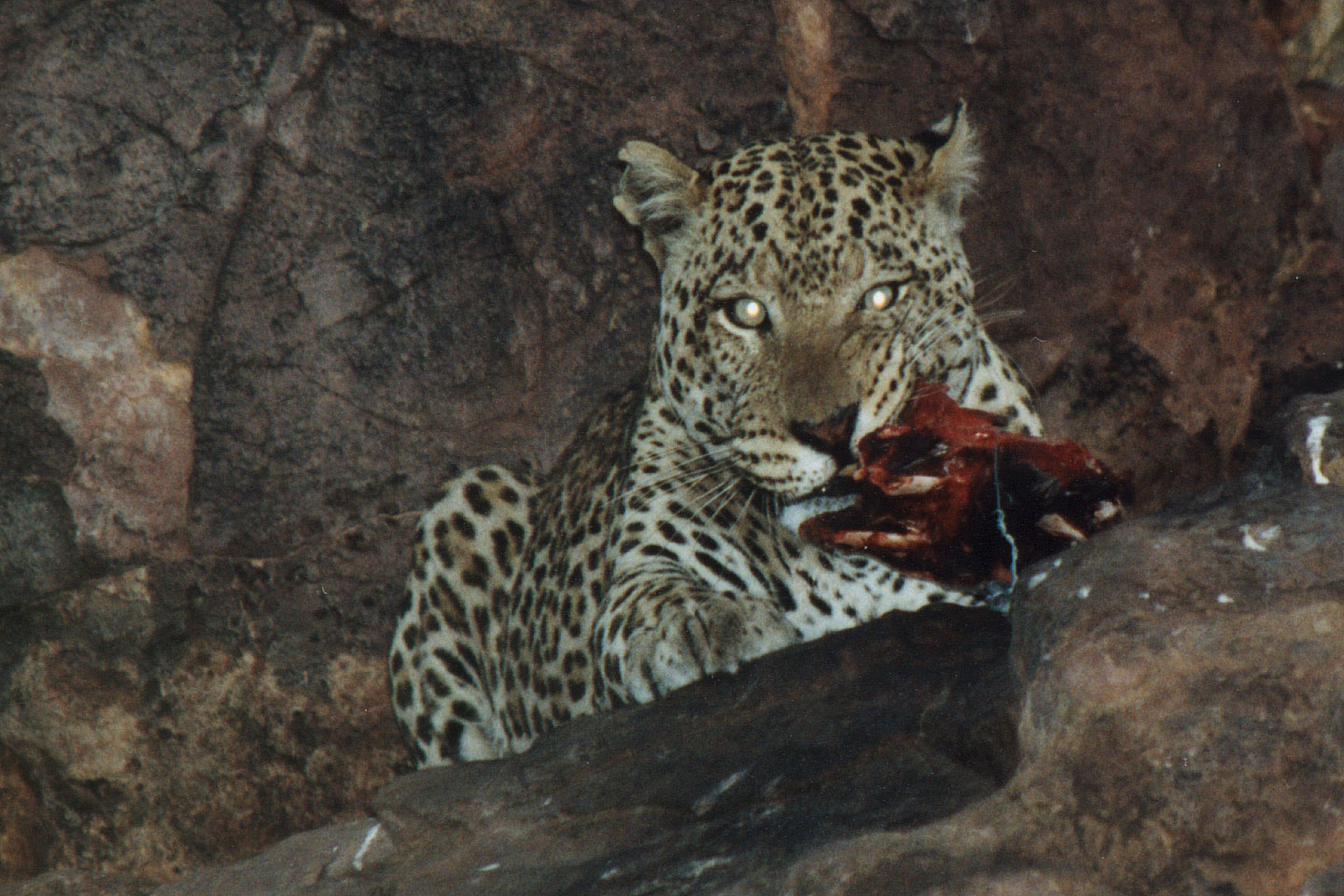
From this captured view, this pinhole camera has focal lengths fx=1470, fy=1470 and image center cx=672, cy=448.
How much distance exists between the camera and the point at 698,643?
4.51 m

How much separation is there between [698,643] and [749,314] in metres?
1.35

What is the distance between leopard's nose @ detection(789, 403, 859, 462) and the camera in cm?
474

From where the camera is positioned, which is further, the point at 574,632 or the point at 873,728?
the point at 574,632

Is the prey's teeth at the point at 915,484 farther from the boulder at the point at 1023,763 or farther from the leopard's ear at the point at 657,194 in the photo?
the leopard's ear at the point at 657,194

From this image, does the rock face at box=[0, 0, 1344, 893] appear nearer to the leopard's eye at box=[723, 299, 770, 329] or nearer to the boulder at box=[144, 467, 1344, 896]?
the leopard's eye at box=[723, 299, 770, 329]

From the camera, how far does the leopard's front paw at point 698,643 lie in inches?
176

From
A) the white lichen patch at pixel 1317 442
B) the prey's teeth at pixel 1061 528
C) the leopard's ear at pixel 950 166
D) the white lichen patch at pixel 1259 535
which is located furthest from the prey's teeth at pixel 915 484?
the white lichen patch at pixel 1317 442

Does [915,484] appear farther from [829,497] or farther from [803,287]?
[803,287]

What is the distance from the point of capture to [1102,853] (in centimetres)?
304

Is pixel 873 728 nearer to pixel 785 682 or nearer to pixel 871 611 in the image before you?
pixel 785 682

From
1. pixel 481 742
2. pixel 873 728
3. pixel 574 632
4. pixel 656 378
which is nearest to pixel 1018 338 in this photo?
pixel 656 378

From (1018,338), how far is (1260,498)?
3.44 m

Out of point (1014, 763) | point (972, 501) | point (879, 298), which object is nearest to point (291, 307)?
point (879, 298)

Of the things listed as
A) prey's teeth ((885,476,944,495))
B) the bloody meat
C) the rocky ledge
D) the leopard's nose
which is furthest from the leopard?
the rocky ledge
